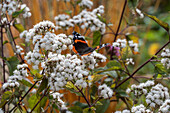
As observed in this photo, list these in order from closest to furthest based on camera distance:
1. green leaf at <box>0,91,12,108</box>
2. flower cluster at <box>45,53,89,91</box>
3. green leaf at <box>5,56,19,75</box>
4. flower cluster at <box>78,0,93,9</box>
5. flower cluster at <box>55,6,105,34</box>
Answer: flower cluster at <box>45,53,89,91</box>, green leaf at <box>0,91,12,108</box>, green leaf at <box>5,56,19,75</box>, flower cluster at <box>55,6,105,34</box>, flower cluster at <box>78,0,93,9</box>

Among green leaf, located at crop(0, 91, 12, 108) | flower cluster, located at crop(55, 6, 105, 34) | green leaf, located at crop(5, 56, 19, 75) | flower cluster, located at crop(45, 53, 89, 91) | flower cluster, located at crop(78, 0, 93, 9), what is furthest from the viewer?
flower cluster, located at crop(78, 0, 93, 9)

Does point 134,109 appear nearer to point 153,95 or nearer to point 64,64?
point 153,95

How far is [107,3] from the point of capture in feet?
5.88

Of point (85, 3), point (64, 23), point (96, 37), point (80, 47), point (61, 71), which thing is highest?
point (85, 3)

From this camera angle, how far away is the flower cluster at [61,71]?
31.5 inches

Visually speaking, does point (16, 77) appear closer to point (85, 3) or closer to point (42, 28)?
point (42, 28)

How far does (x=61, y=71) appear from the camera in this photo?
0.82 metres

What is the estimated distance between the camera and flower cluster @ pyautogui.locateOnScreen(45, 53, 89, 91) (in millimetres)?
799

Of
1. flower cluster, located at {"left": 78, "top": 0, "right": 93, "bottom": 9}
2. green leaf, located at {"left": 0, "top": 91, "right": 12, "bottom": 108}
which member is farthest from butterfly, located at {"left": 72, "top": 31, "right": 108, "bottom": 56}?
flower cluster, located at {"left": 78, "top": 0, "right": 93, "bottom": 9}

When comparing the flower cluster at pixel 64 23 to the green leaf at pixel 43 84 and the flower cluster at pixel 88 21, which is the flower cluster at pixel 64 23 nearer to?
the flower cluster at pixel 88 21

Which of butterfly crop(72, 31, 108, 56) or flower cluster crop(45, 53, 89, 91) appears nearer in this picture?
flower cluster crop(45, 53, 89, 91)

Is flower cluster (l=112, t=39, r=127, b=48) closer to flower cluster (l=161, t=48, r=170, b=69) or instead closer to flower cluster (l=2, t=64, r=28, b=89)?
flower cluster (l=161, t=48, r=170, b=69)

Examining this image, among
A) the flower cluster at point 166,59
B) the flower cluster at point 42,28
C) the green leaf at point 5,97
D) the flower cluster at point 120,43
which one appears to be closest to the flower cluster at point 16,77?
the green leaf at point 5,97

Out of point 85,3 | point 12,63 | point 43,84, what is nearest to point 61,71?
point 43,84
